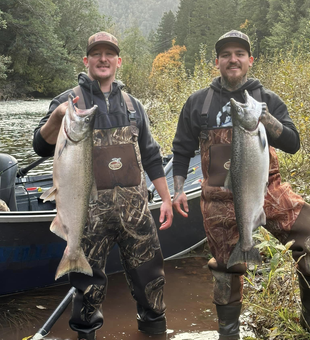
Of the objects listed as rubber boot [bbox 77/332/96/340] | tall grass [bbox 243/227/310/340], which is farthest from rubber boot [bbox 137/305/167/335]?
tall grass [bbox 243/227/310/340]

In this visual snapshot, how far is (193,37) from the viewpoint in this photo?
2299 inches

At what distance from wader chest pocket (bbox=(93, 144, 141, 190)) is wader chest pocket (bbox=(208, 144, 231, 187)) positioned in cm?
54

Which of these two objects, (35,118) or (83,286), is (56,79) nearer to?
(35,118)

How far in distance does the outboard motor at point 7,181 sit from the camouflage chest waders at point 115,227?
2.28 m

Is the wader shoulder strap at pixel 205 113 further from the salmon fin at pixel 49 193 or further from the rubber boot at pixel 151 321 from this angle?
the rubber boot at pixel 151 321

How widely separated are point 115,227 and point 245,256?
3.06 feet

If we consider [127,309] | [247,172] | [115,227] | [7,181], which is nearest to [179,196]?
[115,227]

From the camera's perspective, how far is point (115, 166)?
325cm

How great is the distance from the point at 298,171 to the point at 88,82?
12.6 ft

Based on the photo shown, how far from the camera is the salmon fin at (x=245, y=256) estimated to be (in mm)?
3016

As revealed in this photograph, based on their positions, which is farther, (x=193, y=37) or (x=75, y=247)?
(x=193, y=37)

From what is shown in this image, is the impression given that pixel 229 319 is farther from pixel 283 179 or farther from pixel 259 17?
pixel 259 17

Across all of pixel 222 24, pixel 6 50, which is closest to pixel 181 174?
pixel 6 50

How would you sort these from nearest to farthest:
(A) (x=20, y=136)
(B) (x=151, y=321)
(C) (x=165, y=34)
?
1. (B) (x=151, y=321)
2. (A) (x=20, y=136)
3. (C) (x=165, y=34)
